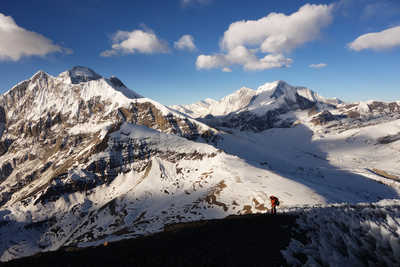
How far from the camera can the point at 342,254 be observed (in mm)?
4199

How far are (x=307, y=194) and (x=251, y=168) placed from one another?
42109 mm

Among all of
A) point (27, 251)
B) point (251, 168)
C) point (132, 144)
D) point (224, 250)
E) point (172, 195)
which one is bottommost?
point (27, 251)

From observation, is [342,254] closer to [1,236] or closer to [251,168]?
[251,168]

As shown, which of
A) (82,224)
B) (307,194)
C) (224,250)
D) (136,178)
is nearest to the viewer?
(224,250)

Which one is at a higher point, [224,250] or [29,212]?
[224,250]

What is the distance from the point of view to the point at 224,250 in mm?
9445

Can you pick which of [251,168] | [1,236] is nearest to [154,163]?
[251,168]

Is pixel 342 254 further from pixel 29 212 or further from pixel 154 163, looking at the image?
pixel 29 212

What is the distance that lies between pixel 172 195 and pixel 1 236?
12498cm

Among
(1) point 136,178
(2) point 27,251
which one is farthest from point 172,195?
(2) point 27,251

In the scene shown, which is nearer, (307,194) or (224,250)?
(224,250)

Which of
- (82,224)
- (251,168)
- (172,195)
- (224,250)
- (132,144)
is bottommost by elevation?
(82,224)

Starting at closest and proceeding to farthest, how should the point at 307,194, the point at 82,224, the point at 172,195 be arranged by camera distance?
the point at 307,194
the point at 172,195
the point at 82,224

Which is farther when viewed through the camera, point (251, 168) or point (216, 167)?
point (216, 167)
